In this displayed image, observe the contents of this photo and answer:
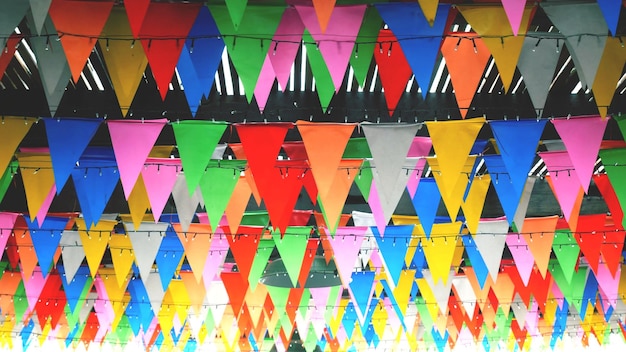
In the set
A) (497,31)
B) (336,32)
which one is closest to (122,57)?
(336,32)

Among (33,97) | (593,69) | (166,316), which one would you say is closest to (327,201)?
(593,69)

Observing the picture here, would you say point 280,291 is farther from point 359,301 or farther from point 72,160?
point 72,160

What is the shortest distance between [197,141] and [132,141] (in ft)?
1.33

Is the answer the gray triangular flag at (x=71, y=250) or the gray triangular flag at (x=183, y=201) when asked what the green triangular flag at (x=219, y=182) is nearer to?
the gray triangular flag at (x=183, y=201)

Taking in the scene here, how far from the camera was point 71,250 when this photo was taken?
5629 mm

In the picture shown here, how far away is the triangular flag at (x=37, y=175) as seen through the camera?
4.03 metres

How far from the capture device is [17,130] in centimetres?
341

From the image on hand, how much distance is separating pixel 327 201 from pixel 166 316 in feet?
16.5

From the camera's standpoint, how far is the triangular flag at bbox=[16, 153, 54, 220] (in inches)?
159

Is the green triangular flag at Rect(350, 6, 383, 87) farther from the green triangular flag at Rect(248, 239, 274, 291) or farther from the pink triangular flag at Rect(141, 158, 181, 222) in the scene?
the green triangular flag at Rect(248, 239, 274, 291)

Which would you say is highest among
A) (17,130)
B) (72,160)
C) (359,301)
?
(359,301)

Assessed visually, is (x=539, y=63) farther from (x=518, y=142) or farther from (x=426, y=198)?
(x=426, y=198)

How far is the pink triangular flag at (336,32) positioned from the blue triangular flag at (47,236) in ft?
11.7

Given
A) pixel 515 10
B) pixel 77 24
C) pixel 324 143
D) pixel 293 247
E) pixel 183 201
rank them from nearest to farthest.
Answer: pixel 515 10 < pixel 77 24 < pixel 324 143 < pixel 183 201 < pixel 293 247
